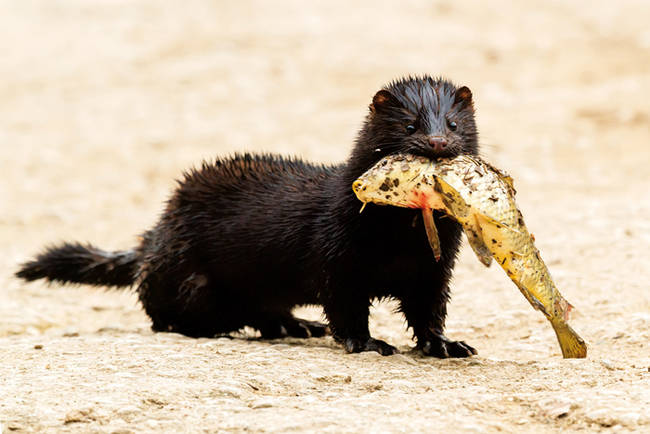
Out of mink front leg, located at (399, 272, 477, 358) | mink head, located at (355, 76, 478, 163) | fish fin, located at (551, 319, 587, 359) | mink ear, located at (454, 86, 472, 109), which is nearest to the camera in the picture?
fish fin, located at (551, 319, 587, 359)

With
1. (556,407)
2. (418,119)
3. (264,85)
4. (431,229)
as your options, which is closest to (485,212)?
(431,229)

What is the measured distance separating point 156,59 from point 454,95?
11.6 m

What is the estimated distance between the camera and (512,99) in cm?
1460

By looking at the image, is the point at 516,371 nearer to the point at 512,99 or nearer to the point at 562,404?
the point at 562,404

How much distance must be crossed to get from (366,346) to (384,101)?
134 cm

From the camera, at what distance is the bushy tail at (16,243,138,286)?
704 centimetres

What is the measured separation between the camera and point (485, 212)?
4.82m

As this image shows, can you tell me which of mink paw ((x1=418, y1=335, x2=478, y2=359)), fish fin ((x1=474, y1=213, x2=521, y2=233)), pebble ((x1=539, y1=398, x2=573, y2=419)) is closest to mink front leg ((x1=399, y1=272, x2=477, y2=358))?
mink paw ((x1=418, y1=335, x2=478, y2=359))

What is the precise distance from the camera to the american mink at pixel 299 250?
18.3ft

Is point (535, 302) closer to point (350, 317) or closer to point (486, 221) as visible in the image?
point (486, 221)

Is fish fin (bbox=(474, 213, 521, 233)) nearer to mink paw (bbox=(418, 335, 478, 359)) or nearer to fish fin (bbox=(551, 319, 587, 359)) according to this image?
fish fin (bbox=(551, 319, 587, 359))

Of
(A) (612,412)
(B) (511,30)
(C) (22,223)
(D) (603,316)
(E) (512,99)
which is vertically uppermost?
(B) (511,30)

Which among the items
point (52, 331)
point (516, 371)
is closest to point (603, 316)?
point (516, 371)

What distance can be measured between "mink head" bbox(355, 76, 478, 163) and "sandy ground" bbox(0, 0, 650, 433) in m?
0.27
